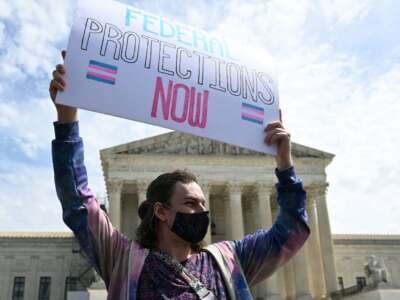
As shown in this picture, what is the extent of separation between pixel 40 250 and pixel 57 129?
5108 centimetres

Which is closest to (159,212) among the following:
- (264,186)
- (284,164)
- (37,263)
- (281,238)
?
(281,238)

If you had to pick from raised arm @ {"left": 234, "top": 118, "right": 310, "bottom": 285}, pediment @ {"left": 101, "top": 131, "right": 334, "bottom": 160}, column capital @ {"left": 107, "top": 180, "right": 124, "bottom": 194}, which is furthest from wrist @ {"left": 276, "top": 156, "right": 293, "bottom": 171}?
pediment @ {"left": 101, "top": 131, "right": 334, "bottom": 160}

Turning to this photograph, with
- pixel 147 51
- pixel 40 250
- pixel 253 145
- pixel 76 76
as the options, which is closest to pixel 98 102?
pixel 76 76

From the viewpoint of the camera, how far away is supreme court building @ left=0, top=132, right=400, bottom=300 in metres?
41.5

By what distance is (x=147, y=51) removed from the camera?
13.4ft

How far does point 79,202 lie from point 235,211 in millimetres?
38515

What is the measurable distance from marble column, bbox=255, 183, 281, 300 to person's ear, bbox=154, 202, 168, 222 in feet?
123

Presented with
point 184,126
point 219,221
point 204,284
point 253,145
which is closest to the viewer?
point 204,284

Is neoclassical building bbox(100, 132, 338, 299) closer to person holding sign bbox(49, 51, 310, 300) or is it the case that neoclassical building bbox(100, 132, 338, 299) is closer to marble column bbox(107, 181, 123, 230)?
marble column bbox(107, 181, 123, 230)

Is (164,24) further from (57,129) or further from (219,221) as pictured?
(219,221)

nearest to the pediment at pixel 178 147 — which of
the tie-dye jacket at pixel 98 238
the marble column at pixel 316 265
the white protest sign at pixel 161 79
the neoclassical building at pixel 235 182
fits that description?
the neoclassical building at pixel 235 182

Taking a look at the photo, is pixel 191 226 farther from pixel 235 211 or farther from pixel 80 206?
pixel 235 211

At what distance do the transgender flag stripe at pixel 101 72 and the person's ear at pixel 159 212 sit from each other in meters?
1.02

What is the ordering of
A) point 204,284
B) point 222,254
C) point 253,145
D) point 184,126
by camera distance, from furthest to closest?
point 253,145, point 184,126, point 222,254, point 204,284
